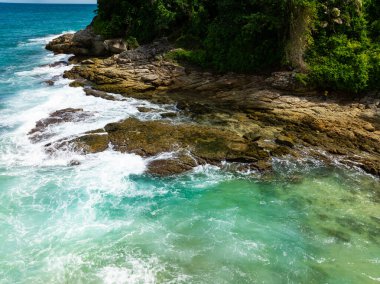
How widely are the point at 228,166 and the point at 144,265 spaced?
655cm

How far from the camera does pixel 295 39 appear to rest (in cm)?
2134

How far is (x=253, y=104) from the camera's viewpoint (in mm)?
20562

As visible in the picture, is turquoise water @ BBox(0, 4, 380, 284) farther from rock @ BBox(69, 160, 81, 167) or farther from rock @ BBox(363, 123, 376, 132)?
rock @ BBox(363, 123, 376, 132)

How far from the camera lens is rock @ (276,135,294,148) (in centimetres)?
1712

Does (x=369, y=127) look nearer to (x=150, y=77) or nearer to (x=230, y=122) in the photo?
(x=230, y=122)

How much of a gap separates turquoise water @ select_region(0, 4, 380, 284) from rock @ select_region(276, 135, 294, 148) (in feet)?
4.38

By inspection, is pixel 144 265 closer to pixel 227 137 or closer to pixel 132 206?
pixel 132 206

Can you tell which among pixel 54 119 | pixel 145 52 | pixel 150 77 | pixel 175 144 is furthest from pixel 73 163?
pixel 145 52

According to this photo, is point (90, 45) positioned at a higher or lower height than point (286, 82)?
higher

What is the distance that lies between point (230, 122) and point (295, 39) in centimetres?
695

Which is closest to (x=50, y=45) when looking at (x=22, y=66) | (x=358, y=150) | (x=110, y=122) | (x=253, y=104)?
(x=22, y=66)

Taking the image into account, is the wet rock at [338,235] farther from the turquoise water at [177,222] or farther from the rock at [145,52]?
the rock at [145,52]

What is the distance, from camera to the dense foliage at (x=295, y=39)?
20328mm

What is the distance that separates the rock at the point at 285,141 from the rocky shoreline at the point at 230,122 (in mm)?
47
